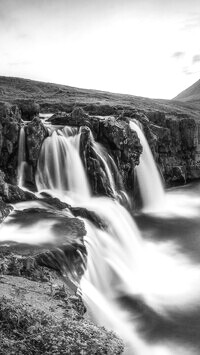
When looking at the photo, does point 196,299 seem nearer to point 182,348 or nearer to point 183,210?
point 182,348

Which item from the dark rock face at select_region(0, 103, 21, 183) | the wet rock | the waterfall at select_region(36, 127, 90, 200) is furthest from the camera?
the waterfall at select_region(36, 127, 90, 200)

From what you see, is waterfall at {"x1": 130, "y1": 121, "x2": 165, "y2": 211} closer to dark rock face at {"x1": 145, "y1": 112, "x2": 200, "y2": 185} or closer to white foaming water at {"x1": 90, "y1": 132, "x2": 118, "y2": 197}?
dark rock face at {"x1": 145, "y1": 112, "x2": 200, "y2": 185}

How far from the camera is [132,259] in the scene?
17.9 metres

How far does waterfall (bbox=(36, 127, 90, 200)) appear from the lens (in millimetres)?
23281

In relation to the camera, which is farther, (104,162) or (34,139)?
(104,162)

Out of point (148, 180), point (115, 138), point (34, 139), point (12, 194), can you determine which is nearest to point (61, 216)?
point (12, 194)

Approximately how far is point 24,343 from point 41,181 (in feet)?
53.6

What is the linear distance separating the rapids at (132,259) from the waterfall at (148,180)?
636 millimetres

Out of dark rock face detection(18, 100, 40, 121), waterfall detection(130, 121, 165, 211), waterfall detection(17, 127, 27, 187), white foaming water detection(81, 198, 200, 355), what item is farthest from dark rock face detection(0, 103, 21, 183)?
waterfall detection(130, 121, 165, 211)

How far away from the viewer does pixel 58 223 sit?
52.5 ft

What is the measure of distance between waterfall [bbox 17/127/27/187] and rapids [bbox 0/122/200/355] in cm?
99

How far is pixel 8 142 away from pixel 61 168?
375 cm

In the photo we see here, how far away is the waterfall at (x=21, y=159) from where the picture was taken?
22.6m

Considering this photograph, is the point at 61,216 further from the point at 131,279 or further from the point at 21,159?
the point at 21,159
